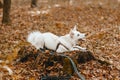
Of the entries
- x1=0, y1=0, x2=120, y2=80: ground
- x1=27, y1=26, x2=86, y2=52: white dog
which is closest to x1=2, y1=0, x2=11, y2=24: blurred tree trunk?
x1=0, y1=0, x2=120, y2=80: ground

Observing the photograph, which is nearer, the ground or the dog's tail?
the ground

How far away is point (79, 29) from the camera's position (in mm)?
15883

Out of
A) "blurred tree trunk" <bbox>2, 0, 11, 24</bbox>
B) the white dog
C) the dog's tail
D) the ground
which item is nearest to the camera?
the ground

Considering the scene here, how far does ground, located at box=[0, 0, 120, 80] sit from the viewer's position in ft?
28.5

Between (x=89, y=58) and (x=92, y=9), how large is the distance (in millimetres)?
13012

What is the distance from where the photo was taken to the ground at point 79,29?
8688mm

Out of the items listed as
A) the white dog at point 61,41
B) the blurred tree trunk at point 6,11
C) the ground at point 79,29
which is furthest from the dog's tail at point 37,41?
the blurred tree trunk at point 6,11

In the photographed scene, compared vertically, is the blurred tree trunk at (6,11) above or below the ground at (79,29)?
above

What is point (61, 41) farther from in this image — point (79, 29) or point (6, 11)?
point (6, 11)

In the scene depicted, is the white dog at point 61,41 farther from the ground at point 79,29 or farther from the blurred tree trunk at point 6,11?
the blurred tree trunk at point 6,11

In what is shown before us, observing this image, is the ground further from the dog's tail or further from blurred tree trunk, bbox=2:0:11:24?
the dog's tail

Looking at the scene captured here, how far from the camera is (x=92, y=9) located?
21797 mm

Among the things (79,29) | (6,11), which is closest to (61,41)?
(79,29)

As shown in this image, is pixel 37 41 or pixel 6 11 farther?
pixel 6 11
